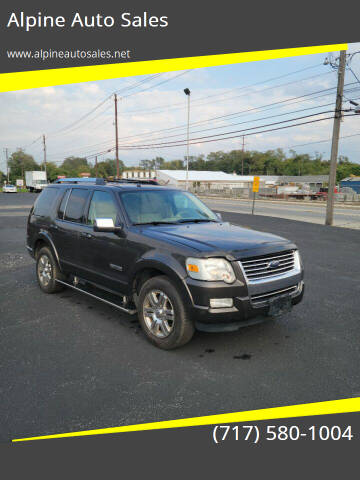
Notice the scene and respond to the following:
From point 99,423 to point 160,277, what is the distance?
1.59 m

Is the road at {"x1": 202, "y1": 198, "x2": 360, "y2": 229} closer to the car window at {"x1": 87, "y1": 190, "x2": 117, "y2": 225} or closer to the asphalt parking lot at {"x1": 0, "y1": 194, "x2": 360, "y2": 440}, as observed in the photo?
the asphalt parking lot at {"x1": 0, "y1": 194, "x2": 360, "y2": 440}

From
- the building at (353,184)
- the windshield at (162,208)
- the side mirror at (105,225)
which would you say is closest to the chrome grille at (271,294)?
the windshield at (162,208)

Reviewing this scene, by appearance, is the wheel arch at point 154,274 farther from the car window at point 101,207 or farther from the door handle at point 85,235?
the door handle at point 85,235

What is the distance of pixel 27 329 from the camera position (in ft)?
14.9

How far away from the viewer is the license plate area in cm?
382

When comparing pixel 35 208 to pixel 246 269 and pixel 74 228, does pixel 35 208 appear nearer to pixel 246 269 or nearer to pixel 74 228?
pixel 74 228

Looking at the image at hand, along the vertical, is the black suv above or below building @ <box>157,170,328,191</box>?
below

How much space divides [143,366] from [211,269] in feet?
3.89

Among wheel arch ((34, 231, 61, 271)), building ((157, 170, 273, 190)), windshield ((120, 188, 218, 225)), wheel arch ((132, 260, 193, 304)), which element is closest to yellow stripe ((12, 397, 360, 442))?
wheel arch ((132, 260, 193, 304))

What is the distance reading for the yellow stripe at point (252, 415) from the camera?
271cm

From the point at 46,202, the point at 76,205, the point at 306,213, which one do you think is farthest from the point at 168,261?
the point at 306,213

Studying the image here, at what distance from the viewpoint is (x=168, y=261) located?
3.80 meters

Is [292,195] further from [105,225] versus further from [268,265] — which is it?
[105,225]

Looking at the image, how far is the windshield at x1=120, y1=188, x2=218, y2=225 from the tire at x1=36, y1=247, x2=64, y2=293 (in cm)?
181
